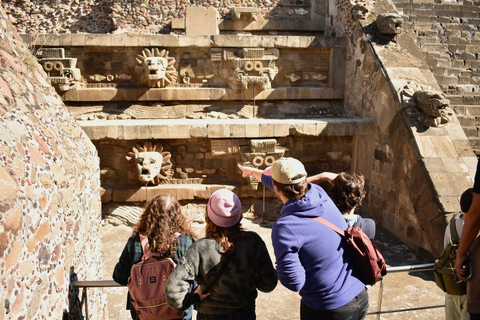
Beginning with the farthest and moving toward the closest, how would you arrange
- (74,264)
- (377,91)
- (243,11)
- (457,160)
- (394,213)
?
(243,11) < (377,91) < (394,213) < (457,160) < (74,264)

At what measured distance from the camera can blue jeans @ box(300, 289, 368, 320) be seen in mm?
2395

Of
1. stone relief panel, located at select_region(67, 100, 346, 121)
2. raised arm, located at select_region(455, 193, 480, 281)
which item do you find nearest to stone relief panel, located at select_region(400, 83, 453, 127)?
stone relief panel, located at select_region(67, 100, 346, 121)

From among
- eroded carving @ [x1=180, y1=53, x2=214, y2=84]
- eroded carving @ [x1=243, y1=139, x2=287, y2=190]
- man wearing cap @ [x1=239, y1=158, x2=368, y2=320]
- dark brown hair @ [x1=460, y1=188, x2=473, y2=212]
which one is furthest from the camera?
eroded carving @ [x1=180, y1=53, x2=214, y2=84]

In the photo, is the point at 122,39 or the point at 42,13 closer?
the point at 122,39

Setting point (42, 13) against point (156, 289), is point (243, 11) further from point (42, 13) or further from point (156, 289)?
point (156, 289)

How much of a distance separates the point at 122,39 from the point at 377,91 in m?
5.26

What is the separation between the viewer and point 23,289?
2.21 m

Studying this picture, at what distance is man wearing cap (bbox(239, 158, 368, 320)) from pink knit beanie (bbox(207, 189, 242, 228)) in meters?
0.26

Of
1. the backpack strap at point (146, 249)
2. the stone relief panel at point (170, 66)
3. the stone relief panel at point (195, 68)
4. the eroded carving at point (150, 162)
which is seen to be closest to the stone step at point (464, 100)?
the stone relief panel at point (170, 66)

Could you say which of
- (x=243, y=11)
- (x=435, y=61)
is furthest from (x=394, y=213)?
(x=243, y=11)

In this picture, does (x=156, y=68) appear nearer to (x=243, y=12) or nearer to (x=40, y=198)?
(x=243, y=12)

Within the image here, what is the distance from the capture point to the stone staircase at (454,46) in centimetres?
782

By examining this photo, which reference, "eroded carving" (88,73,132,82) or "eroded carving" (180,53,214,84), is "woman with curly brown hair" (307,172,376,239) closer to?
"eroded carving" (180,53,214,84)

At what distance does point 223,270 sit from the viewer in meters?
2.39
